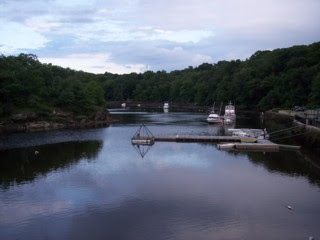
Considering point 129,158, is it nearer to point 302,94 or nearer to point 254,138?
point 254,138

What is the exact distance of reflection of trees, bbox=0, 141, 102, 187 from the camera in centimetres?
3394

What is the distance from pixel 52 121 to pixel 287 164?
45.4 meters

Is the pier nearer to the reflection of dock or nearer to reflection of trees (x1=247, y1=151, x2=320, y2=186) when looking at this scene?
the reflection of dock

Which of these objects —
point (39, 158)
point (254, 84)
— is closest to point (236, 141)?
point (39, 158)

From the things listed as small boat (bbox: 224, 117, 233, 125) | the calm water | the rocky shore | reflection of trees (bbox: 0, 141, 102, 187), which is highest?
the rocky shore

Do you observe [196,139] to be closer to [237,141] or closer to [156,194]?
[237,141]

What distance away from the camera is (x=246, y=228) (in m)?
21.5

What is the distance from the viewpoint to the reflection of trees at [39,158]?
33.9 metres

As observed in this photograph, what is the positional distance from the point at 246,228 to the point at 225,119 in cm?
6351

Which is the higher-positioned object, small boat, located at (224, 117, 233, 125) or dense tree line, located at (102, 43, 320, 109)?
dense tree line, located at (102, 43, 320, 109)

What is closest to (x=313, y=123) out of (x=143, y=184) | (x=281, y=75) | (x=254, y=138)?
(x=254, y=138)

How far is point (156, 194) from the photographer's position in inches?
1091

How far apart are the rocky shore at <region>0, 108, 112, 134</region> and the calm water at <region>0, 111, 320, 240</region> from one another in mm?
19562

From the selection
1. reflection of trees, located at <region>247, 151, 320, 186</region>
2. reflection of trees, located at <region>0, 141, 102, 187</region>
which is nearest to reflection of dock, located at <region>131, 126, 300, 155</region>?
reflection of trees, located at <region>247, 151, 320, 186</region>
